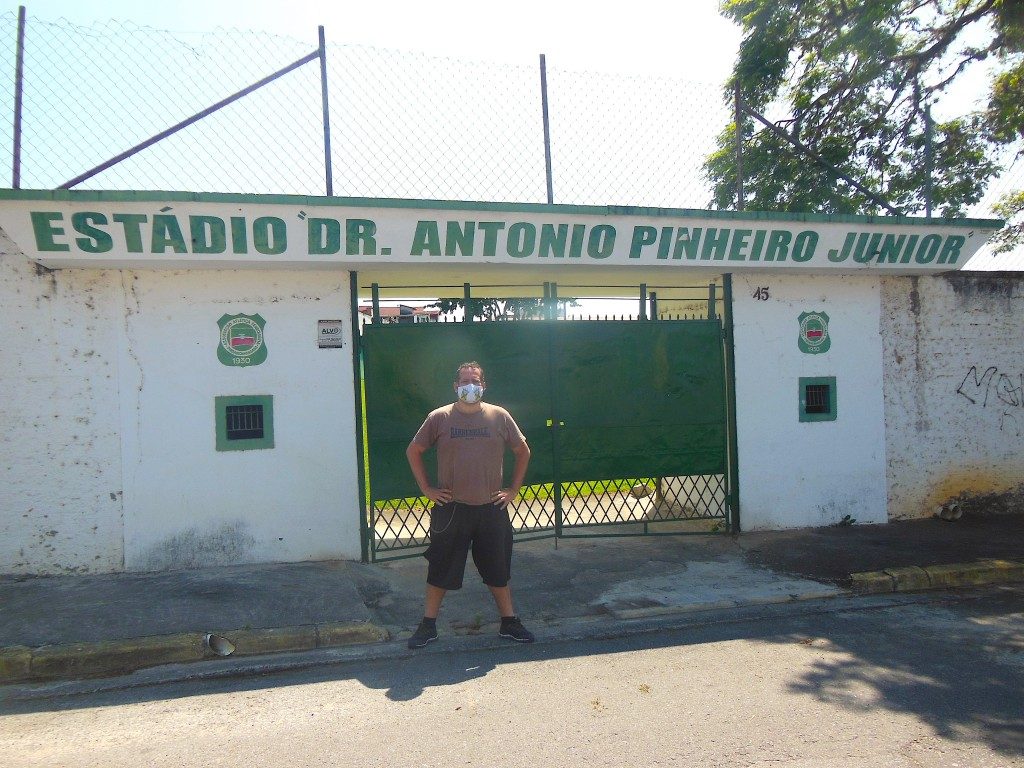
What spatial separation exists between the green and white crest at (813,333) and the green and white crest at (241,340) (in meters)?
5.48

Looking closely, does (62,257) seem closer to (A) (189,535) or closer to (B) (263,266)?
(B) (263,266)

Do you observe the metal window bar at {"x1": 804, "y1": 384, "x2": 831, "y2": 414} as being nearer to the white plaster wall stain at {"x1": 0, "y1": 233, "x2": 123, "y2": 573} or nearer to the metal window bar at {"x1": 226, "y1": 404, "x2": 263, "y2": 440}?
the metal window bar at {"x1": 226, "y1": 404, "x2": 263, "y2": 440}

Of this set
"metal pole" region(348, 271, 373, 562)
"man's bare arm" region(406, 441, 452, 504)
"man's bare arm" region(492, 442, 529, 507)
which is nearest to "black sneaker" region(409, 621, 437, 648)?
"man's bare arm" region(406, 441, 452, 504)

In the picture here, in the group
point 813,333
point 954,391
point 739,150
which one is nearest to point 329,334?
point 739,150

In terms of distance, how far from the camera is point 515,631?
4961mm

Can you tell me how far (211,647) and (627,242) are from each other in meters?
4.82

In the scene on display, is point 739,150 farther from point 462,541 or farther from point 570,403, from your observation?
point 462,541

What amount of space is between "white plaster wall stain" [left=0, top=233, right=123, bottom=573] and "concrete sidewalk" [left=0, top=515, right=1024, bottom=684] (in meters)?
0.29

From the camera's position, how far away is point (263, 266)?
6371mm

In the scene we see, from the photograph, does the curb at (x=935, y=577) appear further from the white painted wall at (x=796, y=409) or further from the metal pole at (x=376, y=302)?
the metal pole at (x=376, y=302)

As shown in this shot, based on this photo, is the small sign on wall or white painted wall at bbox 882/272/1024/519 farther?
white painted wall at bbox 882/272/1024/519

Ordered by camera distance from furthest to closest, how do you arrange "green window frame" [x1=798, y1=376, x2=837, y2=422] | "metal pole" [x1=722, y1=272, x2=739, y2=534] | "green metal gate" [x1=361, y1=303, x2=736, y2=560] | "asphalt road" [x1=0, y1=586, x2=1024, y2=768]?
"green window frame" [x1=798, y1=376, x2=837, y2=422]
"metal pole" [x1=722, y1=272, x2=739, y2=534]
"green metal gate" [x1=361, y1=303, x2=736, y2=560]
"asphalt road" [x1=0, y1=586, x2=1024, y2=768]

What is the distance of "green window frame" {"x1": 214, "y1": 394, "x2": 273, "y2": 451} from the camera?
6.41 meters

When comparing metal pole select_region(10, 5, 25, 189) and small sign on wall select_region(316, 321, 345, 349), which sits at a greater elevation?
metal pole select_region(10, 5, 25, 189)
